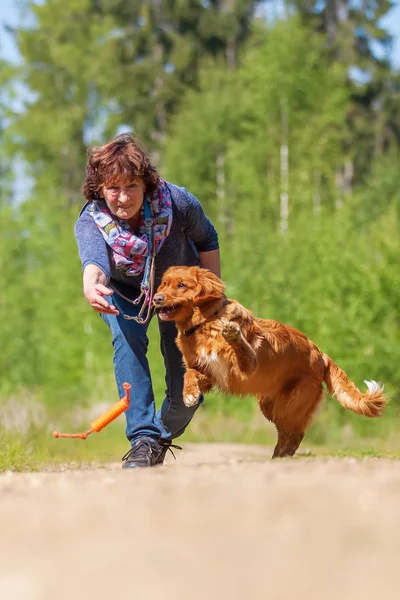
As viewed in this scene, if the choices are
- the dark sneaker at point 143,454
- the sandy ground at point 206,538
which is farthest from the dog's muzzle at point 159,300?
the sandy ground at point 206,538

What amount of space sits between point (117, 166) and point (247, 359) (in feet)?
4.34

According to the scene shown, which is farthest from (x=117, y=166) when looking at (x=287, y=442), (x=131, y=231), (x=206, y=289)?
(x=287, y=442)

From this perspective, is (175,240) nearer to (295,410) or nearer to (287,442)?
(295,410)

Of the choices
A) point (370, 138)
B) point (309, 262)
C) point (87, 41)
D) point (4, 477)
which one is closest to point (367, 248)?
point (309, 262)

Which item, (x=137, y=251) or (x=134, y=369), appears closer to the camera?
(x=137, y=251)

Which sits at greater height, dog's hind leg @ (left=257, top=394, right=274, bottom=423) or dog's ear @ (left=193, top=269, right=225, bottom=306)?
dog's ear @ (left=193, top=269, right=225, bottom=306)

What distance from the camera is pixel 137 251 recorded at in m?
5.72

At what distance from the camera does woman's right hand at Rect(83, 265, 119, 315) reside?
201 inches

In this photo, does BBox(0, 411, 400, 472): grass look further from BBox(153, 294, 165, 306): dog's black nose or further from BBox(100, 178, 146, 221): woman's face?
BBox(100, 178, 146, 221): woman's face

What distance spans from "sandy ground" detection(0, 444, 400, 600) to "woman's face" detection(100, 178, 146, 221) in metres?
2.15

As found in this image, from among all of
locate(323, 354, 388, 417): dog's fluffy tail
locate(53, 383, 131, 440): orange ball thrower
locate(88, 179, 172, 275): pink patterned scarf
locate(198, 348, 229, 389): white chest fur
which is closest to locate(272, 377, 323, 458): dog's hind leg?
locate(323, 354, 388, 417): dog's fluffy tail

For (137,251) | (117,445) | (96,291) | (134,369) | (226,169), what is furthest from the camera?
(226,169)

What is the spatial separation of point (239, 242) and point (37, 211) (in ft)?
38.6

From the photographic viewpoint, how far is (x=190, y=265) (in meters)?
6.21
